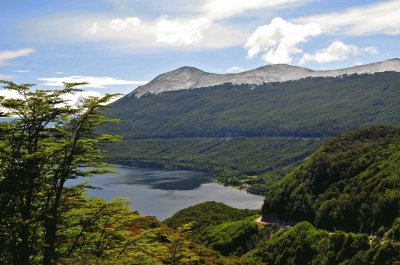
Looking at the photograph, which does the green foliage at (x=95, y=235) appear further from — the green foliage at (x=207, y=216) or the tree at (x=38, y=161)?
the green foliage at (x=207, y=216)

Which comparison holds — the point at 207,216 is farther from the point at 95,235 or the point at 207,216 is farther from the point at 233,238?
the point at 95,235

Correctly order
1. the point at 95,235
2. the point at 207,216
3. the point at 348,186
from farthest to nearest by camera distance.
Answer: the point at 207,216 → the point at 348,186 → the point at 95,235

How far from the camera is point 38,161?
2200cm

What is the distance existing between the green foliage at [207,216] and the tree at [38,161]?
293ft

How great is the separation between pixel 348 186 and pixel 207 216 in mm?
49402

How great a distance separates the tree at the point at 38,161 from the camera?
21734 millimetres

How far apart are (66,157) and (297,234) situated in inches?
2530

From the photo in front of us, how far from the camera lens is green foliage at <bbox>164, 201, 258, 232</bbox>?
118m

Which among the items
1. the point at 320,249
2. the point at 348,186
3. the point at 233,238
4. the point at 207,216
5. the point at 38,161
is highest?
the point at 38,161

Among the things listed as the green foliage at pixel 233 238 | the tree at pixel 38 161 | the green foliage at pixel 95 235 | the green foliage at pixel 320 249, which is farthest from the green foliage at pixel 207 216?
the tree at pixel 38 161

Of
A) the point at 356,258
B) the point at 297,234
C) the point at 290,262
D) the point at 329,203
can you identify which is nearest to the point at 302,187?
the point at 329,203

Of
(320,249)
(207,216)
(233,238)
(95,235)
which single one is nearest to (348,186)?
(320,249)

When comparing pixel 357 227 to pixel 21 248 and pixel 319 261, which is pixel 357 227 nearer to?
pixel 319 261

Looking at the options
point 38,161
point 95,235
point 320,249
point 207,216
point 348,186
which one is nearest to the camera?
point 38,161
